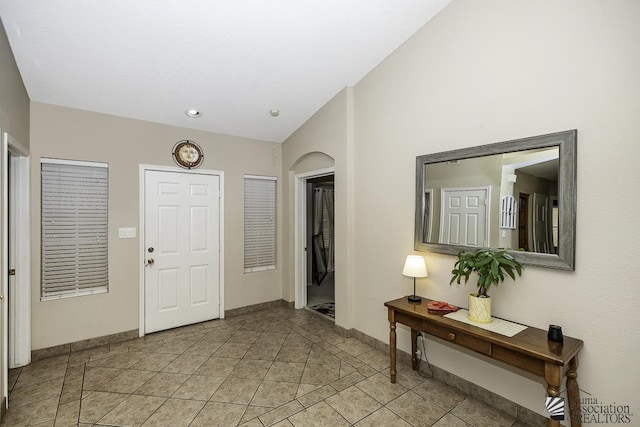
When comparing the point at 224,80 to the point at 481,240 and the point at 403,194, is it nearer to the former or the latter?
the point at 403,194

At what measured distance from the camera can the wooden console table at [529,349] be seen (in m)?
1.66

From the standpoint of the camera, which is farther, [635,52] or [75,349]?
[75,349]

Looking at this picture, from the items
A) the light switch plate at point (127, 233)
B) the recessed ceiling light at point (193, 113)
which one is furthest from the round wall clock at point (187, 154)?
the light switch plate at point (127, 233)

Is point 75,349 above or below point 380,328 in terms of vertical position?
below

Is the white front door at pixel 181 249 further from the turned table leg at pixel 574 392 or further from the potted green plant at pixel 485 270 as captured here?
the turned table leg at pixel 574 392

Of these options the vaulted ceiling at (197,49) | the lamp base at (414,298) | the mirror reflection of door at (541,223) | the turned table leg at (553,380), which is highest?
the vaulted ceiling at (197,49)

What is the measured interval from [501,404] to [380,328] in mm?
1214

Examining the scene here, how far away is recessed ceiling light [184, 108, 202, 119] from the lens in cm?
350

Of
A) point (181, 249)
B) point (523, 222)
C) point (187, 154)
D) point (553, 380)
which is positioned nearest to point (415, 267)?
point (523, 222)

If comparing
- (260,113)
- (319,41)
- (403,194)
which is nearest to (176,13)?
(319,41)

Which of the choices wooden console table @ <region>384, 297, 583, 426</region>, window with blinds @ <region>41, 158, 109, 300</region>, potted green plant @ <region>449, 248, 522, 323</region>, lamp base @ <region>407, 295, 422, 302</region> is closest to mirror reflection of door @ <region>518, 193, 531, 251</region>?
potted green plant @ <region>449, 248, 522, 323</region>

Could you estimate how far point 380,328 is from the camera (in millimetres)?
3205

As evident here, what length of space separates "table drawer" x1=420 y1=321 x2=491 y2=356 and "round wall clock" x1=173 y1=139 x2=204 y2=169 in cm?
325

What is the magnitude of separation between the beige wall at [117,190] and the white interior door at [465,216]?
2820 mm
